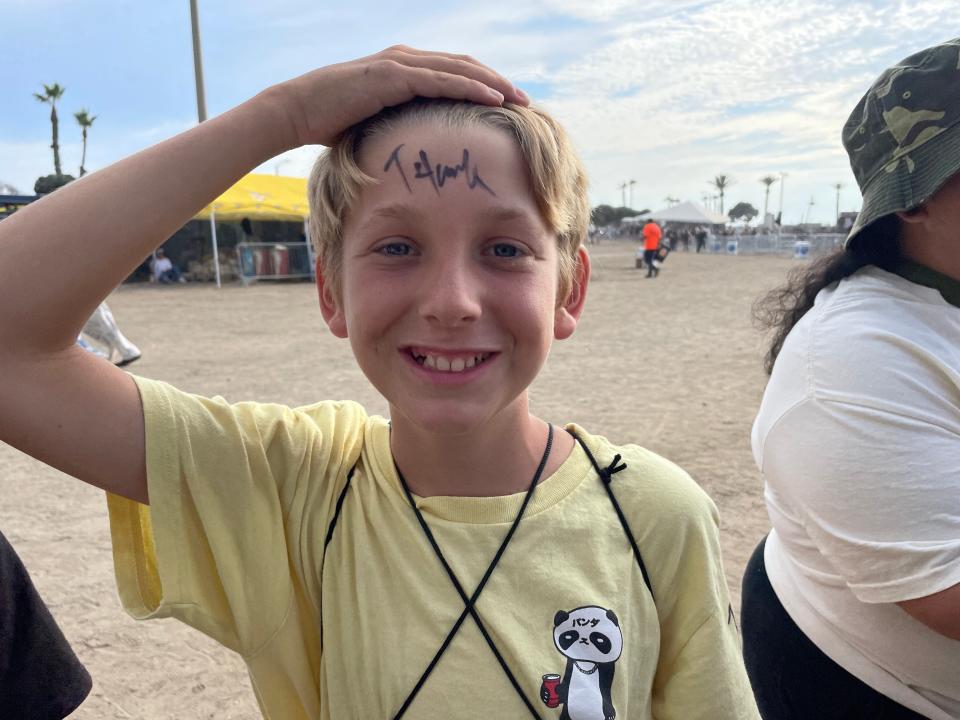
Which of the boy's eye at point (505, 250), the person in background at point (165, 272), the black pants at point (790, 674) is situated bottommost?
the person in background at point (165, 272)

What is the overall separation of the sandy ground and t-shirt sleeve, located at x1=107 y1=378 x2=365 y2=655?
1747 mm

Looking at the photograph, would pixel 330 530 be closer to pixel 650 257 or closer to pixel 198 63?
pixel 198 63

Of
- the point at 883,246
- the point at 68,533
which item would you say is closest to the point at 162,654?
the point at 68,533

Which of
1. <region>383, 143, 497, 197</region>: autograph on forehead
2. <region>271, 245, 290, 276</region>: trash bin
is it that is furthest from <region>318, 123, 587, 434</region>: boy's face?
<region>271, 245, 290, 276</region>: trash bin

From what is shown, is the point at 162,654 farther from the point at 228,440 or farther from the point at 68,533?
the point at 228,440

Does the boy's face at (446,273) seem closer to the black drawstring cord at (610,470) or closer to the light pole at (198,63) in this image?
the black drawstring cord at (610,470)

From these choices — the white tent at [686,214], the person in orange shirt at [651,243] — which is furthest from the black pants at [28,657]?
the white tent at [686,214]

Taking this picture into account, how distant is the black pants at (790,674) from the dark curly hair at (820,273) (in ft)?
2.11

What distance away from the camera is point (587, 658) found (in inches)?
47.3

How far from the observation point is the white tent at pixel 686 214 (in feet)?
152

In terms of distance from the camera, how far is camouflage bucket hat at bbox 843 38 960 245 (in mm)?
1540

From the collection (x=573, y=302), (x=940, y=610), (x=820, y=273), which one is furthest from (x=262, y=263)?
(x=940, y=610)

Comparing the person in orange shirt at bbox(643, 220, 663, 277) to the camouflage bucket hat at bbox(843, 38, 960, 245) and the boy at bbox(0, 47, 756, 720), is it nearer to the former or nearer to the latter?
the camouflage bucket hat at bbox(843, 38, 960, 245)

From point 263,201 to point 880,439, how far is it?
76.1ft
